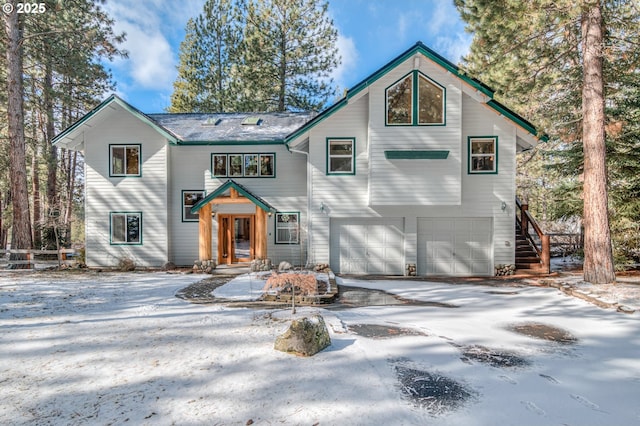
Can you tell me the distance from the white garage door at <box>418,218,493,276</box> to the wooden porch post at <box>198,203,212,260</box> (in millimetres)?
8383

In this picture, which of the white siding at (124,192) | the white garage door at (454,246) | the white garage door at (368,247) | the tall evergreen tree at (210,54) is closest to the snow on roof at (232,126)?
the white siding at (124,192)

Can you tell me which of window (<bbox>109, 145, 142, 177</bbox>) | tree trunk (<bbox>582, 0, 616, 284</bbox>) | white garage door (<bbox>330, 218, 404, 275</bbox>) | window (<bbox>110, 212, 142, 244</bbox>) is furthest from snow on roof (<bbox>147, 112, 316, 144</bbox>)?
tree trunk (<bbox>582, 0, 616, 284</bbox>)

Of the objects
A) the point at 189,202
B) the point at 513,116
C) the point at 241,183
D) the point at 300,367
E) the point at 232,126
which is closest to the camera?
the point at 300,367

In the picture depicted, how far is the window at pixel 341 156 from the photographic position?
12.6 metres

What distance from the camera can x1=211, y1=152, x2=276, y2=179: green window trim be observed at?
14.1 metres

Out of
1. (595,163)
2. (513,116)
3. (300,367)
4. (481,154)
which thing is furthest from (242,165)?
(595,163)

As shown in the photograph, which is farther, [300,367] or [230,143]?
[230,143]

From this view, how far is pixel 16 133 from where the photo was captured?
13.2m

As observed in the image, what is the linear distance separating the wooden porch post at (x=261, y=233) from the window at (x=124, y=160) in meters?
5.61

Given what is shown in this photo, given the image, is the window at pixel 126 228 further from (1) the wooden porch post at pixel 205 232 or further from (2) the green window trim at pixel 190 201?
(1) the wooden porch post at pixel 205 232

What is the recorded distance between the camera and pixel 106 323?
623cm

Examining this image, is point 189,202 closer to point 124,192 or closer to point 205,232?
point 205,232

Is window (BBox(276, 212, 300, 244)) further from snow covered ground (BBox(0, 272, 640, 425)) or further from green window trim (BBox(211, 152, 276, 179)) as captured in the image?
snow covered ground (BBox(0, 272, 640, 425))

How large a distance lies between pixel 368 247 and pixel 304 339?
8.44m
